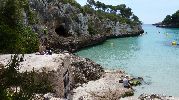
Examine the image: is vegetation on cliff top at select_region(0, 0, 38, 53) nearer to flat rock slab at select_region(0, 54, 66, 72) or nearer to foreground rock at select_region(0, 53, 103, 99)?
foreground rock at select_region(0, 53, 103, 99)

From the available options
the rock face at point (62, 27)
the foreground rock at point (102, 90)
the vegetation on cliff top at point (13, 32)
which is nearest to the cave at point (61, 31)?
the rock face at point (62, 27)

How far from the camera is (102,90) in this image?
3322cm

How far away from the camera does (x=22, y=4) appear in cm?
5338

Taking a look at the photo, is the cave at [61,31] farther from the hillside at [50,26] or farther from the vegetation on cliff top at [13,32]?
the vegetation on cliff top at [13,32]

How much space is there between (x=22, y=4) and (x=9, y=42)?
18.7 meters

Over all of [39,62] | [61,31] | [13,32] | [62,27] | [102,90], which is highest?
[13,32]

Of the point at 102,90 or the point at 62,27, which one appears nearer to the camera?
the point at 102,90

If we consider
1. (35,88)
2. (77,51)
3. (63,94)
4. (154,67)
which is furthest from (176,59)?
(35,88)

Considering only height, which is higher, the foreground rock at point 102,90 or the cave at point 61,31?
the cave at point 61,31

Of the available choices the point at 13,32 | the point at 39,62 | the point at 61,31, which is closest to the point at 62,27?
the point at 61,31

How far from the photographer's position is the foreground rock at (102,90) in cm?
3053

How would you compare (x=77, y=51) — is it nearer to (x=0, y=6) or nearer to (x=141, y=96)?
(x=0, y=6)

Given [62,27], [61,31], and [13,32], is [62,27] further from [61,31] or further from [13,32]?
[13,32]

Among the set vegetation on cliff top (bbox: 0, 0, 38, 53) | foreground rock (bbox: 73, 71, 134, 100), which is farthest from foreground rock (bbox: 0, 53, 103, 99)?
vegetation on cliff top (bbox: 0, 0, 38, 53)
